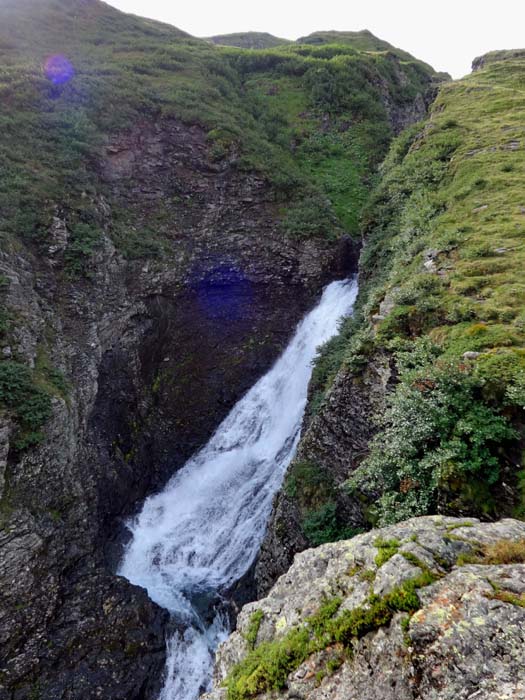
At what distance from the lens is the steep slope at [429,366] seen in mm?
7328

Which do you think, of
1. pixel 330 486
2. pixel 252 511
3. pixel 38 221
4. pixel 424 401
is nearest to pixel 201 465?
pixel 252 511

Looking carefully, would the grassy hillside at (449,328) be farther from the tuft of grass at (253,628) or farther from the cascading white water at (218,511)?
the cascading white water at (218,511)

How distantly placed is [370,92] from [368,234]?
2664 centimetres

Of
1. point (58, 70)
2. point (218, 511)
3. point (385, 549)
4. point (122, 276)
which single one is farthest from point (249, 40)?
point (385, 549)

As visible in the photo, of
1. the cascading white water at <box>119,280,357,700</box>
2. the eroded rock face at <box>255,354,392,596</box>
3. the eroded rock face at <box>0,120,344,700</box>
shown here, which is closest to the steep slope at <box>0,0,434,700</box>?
the eroded rock face at <box>0,120,344,700</box>

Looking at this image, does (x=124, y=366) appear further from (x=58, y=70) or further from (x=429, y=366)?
(x=58, y=70)

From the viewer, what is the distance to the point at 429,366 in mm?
8586

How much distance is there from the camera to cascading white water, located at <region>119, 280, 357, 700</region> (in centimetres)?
1437

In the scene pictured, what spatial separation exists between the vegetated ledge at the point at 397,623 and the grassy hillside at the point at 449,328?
1.33 meters

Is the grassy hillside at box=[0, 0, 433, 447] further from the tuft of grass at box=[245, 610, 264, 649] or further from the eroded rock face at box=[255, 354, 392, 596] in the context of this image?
the tuft of grass at box=[245, 610, 264, 649]

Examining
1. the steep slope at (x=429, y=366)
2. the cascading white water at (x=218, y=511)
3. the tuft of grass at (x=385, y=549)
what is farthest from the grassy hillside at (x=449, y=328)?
the cascading white water at (x=218, y=511)

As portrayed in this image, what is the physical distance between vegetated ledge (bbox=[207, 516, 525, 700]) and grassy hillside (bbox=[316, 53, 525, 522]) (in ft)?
4.38

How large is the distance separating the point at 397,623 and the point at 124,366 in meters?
17.6

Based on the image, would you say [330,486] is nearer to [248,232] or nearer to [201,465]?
[201,465]
